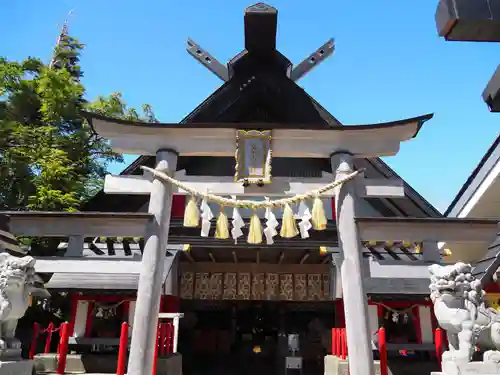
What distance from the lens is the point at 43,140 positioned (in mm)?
12141

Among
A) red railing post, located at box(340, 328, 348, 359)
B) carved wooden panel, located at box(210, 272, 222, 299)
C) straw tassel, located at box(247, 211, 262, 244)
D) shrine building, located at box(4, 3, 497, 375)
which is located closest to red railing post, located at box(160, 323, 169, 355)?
shrine building, located at box(4, 3, 497, 375)

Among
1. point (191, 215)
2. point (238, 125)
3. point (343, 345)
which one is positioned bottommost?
point (343, 345)

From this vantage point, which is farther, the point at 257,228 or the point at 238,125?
the point at 238,125

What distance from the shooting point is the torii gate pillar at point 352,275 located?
4.85 metres

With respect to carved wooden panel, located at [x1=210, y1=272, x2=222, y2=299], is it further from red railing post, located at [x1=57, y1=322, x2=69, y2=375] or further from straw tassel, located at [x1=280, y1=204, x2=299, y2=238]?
straw tassel, located at [x1=280, y1=204, x2=299, y2=238]

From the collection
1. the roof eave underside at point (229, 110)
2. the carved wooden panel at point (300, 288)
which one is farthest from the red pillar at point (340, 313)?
the roof eave underside at point (229, 110)

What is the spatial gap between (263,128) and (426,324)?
23.8ft

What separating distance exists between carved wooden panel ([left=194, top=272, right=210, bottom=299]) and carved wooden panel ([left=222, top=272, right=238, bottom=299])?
1.52 ft

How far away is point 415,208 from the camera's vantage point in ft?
28.9

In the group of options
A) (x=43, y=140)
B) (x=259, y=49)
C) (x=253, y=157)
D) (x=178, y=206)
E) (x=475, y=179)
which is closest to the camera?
(x=253, y=157)

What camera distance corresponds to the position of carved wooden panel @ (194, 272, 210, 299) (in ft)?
32.8

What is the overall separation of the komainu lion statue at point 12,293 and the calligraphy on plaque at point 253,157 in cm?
312

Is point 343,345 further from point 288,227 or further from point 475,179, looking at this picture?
point 475,179

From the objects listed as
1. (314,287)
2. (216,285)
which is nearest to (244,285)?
(216,285)
